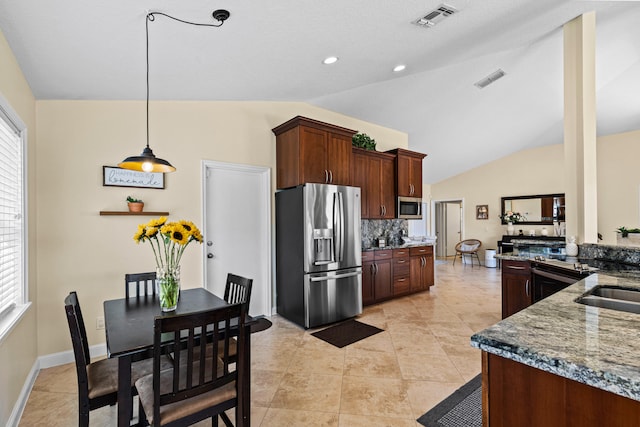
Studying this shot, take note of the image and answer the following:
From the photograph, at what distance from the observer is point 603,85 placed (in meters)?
5.48

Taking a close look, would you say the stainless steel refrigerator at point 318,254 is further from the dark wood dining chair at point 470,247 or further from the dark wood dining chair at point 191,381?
the dark wood dining chair at point 470,247

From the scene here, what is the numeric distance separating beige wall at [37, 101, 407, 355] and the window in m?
0.41

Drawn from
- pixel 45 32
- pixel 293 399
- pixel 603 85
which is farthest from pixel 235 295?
pixel 603 85

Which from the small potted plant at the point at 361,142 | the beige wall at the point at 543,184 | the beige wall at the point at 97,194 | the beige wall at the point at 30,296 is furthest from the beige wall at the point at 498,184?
the beige wall at the point at 30,296

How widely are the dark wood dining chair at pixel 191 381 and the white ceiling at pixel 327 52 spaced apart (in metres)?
1.78

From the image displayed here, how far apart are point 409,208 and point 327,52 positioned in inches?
134

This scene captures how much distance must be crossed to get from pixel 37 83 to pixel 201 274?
2224 mm

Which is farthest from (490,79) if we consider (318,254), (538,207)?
(538,207)

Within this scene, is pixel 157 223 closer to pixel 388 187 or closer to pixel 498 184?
pixel 388 187

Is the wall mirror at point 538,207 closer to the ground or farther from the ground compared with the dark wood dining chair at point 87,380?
farther from the ground

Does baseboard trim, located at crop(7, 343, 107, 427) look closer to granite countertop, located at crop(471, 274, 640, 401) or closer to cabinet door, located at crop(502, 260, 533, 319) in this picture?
granite countertop, located at crop(471, 274, 640, 401)

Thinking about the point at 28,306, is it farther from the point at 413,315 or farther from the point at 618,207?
the point at 618,207

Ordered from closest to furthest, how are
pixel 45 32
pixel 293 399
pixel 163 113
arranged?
pixel 45 32, pixel 293 399, pixel 163 113

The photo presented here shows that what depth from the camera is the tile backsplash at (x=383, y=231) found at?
520 centimetres
